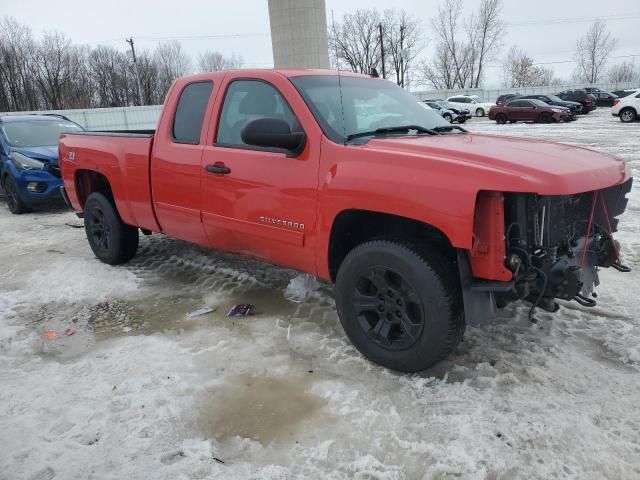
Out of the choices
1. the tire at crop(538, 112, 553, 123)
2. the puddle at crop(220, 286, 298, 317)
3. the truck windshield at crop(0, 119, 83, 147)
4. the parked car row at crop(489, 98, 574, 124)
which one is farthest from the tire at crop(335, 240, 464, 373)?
the tire at crop(538, 112, 553, 123)

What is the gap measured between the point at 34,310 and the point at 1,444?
2.09m

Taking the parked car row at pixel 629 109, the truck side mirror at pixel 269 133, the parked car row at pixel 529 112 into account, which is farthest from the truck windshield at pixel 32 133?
the parked car row at pixel 529 112

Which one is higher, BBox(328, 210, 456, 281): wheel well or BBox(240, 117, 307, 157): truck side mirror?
BBox(240, 117, 307, 157): truck side mirror

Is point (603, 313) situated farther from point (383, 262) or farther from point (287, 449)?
point (287, 449)

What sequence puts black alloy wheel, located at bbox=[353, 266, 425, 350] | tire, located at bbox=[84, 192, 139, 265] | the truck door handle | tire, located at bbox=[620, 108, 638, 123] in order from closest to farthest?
black alloy wheel, located at bbox=[353, 266, 425, 350] < the truck door handle < tire, located at bbox=[84, 192, 139, 265] < tire, located at bbox=[620, 108, 638, 123]

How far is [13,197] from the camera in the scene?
352 inches

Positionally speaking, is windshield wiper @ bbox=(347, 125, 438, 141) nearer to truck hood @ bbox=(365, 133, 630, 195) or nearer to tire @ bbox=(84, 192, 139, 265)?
truck hood @ bbox=(365, 133, 630, 195)

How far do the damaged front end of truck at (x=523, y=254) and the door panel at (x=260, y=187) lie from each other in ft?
3.65

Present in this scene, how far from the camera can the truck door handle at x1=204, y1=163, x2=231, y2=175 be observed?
3.87 m

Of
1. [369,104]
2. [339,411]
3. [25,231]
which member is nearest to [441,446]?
[339,411]

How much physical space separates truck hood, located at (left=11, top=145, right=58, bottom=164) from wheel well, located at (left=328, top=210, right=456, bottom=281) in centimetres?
700

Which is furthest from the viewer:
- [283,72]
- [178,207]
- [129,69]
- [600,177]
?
[129,69]

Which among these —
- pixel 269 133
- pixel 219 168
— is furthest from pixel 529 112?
pixel 269 133

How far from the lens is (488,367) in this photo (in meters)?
3.23
